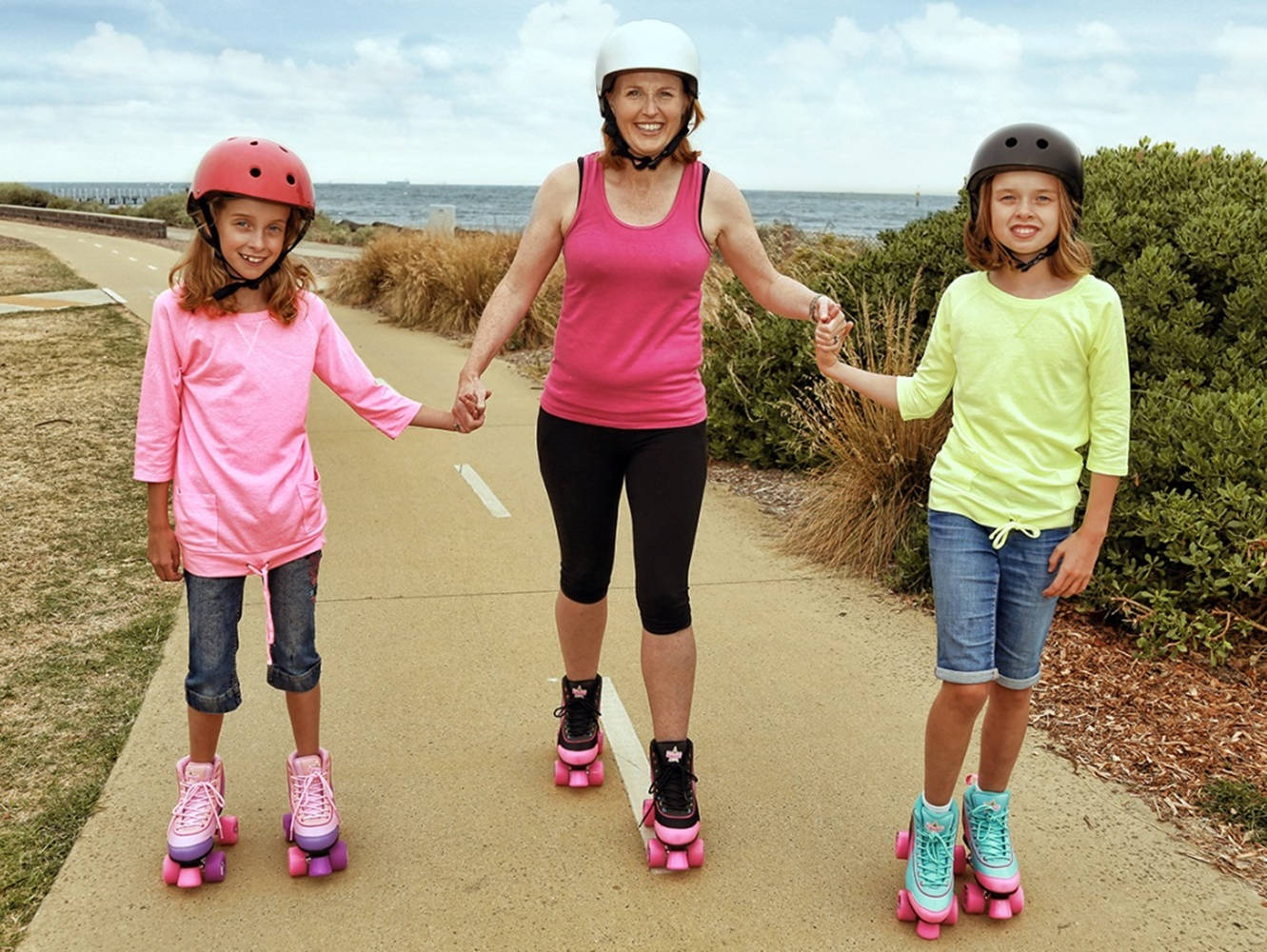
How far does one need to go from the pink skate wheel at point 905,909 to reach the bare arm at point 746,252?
5.12 feet

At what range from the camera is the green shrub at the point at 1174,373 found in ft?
15.4

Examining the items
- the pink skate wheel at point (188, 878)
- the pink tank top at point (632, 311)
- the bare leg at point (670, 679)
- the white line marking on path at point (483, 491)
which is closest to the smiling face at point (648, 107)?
the pink tank top at point (632, 311)

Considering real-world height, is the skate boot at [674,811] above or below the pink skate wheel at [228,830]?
above

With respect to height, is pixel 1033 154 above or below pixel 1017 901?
above

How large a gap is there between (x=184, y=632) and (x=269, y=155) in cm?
268

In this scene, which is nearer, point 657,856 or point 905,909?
point 905,909

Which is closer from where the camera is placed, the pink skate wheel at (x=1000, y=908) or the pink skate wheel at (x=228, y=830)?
the pink skate wheel at (x=1000, y=908)

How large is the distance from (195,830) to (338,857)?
0.39 m

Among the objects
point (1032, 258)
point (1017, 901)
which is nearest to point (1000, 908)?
point (1017, 901)

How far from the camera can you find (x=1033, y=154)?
290cm

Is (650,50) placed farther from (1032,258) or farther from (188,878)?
(188,878)

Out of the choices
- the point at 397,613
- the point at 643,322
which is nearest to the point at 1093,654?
the point at 643,322

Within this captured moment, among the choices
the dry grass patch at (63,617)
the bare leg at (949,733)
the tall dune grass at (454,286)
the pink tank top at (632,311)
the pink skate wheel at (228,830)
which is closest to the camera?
the bare leg at (949,733)

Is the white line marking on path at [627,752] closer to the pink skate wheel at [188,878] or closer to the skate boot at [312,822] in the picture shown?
the skate boot at [312,822]
